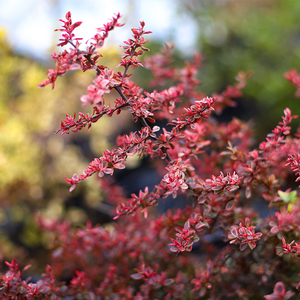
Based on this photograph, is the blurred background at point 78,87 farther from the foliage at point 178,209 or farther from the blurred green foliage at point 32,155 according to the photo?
the foliage at point 178,209

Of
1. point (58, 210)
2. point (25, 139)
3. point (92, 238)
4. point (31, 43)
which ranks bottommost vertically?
point (92, 238)

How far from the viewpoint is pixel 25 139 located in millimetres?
1882

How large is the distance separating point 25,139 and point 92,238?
1074mm

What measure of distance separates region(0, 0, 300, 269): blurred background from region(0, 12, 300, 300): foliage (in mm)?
559

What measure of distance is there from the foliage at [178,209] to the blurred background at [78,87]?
559 millimetres

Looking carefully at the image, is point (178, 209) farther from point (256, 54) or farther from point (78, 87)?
point (256, 54)

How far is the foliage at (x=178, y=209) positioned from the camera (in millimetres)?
721

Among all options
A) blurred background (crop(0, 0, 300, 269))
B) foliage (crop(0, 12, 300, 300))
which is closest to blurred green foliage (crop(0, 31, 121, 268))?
blurred background (crop(0, 0, 300, 269))

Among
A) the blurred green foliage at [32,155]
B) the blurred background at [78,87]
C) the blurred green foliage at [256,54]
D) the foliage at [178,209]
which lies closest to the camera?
the foliage at [178,209]

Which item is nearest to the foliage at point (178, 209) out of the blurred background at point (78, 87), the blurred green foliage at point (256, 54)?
the blurred background at point (78, 87)

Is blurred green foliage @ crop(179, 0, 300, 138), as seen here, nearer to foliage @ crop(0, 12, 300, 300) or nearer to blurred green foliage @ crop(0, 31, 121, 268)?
foliage @ crop(0, 12, 300, 300)

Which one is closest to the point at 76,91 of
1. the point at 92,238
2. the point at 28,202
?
the point at 28,202

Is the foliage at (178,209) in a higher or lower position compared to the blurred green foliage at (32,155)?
lower

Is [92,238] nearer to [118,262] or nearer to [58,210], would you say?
[118,262]
